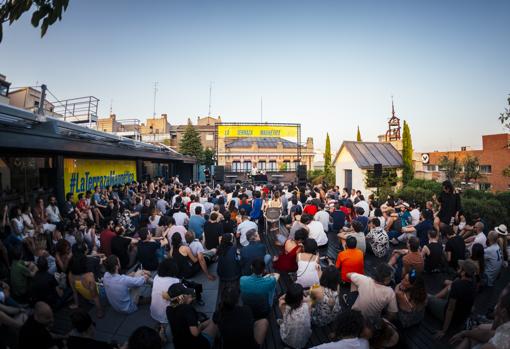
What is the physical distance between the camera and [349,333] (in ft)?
9.31

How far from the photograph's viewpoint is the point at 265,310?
172 inches

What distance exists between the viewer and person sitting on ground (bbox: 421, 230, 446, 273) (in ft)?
20.5

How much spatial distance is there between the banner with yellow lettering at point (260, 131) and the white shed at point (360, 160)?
1106cm

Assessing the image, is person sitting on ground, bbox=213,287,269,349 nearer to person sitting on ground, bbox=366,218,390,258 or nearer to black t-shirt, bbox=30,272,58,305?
black t-shirt, bbox=30,272,58,305

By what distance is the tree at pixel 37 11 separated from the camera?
233 centimetres

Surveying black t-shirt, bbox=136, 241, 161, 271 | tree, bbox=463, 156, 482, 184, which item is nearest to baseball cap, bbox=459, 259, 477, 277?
black t-shirt, bbox=136, 241, 161, 271

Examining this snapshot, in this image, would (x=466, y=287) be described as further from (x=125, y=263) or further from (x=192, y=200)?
(x=192, y=200)

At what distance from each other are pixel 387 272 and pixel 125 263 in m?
5.49

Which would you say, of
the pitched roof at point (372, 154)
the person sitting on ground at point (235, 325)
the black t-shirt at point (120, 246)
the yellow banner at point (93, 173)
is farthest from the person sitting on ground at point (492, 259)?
the pitched roof at point (372, 154)

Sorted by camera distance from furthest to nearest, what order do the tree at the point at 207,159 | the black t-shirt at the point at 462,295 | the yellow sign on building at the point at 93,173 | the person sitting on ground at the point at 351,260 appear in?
the tree at the point at 207,159, the yellow sign on building at the point at 93,173, the person sitting on ground at the point at 351,260, the black t-shirt at the point at 462,295

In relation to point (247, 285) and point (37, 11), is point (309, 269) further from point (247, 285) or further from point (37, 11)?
point (37, 11)

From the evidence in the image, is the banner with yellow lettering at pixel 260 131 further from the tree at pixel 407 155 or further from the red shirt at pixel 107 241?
the red shirt at pixel 107 241

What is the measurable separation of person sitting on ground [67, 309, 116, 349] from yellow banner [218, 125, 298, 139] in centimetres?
2964

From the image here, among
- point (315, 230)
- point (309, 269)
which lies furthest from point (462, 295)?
point (315, 230)
